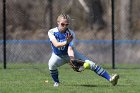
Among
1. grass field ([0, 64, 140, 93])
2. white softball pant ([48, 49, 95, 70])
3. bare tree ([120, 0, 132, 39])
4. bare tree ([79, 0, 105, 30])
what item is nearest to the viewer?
grass field ([0, 64, 140, 93])

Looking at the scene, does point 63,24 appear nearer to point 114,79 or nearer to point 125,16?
point 114,79

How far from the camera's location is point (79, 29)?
112ft

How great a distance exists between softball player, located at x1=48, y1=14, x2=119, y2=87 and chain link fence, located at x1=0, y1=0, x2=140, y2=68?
8.29 m

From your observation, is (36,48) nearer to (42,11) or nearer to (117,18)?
(42,11)

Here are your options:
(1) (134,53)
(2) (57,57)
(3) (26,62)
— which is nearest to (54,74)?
(2) (57,57)

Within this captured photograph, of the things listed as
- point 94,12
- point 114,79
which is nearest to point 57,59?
point 114,79

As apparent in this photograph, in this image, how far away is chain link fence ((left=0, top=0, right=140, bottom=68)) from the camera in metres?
23.0

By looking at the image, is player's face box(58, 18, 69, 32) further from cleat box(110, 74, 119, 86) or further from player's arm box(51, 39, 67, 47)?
cleat box(110, 74, 119, 86)

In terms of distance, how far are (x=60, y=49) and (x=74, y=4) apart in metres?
22.6

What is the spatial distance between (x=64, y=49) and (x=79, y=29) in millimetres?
22045

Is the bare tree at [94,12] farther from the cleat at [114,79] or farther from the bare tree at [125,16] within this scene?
the cleat at [114,79]

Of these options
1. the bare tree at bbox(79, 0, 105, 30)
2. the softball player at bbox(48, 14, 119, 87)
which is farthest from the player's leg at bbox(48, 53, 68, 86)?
the bare tree at bbox(79, 0, 105, 30)

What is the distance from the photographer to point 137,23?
35969mm

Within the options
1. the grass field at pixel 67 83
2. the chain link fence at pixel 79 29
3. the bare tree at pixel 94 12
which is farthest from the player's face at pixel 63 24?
the bare tree at pixel 94 12
